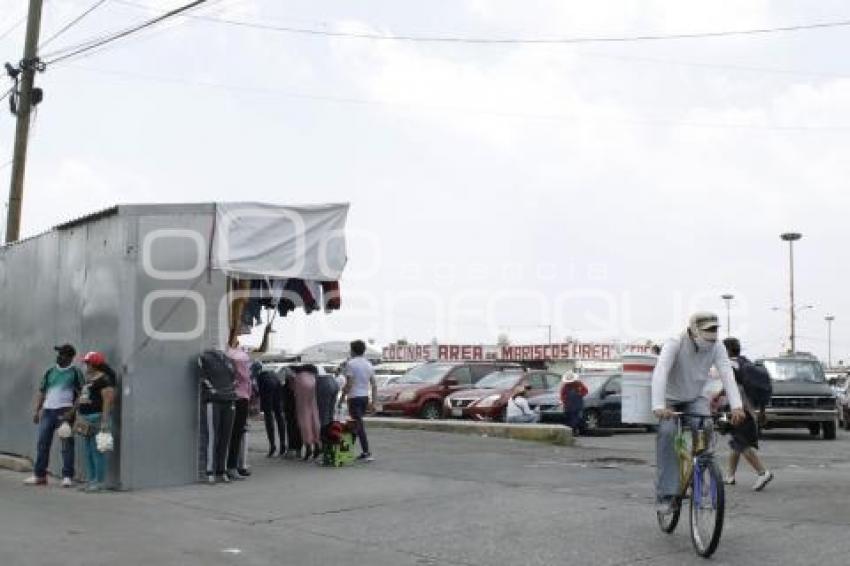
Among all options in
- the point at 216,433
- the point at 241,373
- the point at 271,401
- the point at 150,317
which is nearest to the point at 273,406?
the point at 271,401

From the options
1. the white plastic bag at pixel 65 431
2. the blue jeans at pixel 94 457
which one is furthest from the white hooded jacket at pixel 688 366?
the white plastic bag at pixel 65 431

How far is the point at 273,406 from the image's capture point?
14.4m

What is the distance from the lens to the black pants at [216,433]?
11867mm

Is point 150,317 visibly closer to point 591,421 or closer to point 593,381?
point 591,421

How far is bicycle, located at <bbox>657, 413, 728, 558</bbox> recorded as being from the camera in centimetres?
705

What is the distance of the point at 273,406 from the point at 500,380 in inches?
397

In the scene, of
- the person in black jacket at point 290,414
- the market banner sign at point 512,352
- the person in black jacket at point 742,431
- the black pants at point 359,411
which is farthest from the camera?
the market banner sign at point 512,352

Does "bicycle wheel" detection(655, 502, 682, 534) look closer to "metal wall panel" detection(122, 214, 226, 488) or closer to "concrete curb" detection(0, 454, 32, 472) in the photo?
"metal wall panel" detection(122, 214, 226, 488)

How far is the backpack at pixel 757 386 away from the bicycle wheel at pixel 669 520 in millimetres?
3384

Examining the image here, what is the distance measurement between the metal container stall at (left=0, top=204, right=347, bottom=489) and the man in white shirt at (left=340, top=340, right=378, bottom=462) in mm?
2033

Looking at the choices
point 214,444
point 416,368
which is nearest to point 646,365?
point 214,444

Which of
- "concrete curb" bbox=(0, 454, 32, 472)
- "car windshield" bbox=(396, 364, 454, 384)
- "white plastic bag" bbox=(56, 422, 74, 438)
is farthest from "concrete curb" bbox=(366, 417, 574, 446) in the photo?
"white plastic bag" bbox=(56, 422, 74, 438)

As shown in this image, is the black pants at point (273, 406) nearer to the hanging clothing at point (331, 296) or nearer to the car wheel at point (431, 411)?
the hanging clothing at point (331, 296)

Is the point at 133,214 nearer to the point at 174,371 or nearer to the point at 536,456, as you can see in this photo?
the point at 174,371
